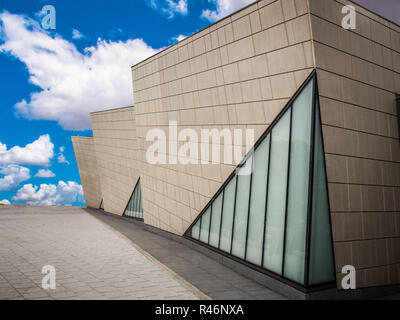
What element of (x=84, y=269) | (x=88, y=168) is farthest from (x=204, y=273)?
(x=88, y=168)

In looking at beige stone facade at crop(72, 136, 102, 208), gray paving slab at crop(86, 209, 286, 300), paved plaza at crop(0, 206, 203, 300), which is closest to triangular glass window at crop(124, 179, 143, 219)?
paved plaza at crop(0, 206, 203, 300)

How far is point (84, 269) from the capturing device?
11.1 m

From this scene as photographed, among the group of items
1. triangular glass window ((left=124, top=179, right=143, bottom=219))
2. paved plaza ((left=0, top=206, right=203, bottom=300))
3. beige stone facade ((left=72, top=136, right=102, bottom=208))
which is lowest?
paved plaza ((left=0, top=206, right=203, bottom=300))

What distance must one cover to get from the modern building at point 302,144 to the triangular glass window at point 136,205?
442 inches

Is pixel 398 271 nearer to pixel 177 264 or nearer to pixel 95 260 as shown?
pixel 177 264

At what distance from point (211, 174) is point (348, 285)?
7.24 m

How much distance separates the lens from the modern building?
9586mm

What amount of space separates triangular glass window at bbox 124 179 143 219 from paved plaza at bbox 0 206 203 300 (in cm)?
711

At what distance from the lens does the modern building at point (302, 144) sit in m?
9.59

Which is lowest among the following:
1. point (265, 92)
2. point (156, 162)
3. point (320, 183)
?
point (320, 183)

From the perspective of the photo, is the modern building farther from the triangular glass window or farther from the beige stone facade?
the beige stone facade

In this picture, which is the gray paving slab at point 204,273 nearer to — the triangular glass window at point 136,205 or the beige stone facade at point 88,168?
the triangular glass window at point 136,205

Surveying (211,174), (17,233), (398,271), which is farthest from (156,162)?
(398,271)

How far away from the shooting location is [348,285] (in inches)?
384
